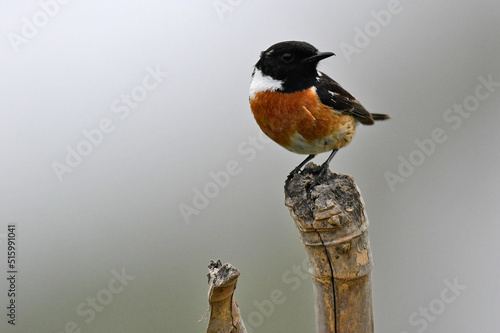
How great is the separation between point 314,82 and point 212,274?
5.68 feet

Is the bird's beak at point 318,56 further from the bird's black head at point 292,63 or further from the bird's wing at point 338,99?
the bird's wing at point 338,99

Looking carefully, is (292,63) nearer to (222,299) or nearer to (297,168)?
(297,168)

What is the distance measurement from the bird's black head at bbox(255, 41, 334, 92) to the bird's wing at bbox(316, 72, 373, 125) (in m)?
0.09

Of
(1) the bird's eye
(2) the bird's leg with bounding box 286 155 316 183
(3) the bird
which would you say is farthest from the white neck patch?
(2) the bird's leg with bounding box 286 155 316 183

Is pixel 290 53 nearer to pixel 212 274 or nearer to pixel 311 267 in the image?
pixel 311 267

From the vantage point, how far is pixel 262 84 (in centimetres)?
340

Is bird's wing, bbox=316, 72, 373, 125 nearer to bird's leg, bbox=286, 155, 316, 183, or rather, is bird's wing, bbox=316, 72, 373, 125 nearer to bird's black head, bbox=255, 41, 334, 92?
bird's black head, bbox=255, 41, 334, 92

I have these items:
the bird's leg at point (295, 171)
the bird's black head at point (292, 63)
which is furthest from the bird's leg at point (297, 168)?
the bird's black head at point (292, 63)

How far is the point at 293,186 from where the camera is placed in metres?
2.92

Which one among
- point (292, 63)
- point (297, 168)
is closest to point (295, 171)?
point (297, 168)

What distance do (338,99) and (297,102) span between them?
37 cm

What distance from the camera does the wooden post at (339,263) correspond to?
235cm

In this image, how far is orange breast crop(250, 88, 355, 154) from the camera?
327 centimetres

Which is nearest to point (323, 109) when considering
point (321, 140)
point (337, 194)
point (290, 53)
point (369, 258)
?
point (321, 140)
